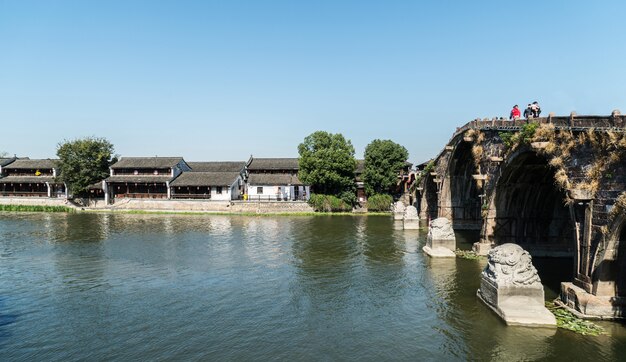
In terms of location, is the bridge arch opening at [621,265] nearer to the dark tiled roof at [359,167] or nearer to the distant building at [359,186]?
the distant building at [359,186]

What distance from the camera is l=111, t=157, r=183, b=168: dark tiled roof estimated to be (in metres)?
76.6

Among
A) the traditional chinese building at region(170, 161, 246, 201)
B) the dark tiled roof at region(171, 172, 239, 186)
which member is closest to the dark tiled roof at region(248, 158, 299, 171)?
the traditional chinese building at region(170, 161, 246, 201)

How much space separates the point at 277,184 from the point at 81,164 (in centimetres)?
3866

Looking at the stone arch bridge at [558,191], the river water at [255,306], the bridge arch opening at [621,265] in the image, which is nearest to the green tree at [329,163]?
the stone arch bridge at [558,191]

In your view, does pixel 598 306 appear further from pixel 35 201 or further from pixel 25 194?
pixel 25 194

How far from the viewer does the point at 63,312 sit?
1941 cm

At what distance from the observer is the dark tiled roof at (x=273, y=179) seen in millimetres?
72912

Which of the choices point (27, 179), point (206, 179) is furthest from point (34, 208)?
point (206, 179)

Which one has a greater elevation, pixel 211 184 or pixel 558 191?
pixel 211 184

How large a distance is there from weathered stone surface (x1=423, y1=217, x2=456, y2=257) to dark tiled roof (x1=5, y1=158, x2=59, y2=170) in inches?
3121

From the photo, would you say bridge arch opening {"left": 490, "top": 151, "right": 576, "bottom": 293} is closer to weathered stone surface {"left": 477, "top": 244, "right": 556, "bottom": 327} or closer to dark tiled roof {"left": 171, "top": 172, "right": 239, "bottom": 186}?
weathered stone surface {"left": 477, "top": 244, "right": 556, "bottom": 327}

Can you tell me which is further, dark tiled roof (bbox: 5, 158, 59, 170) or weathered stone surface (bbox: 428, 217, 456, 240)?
dark tiled roof (bbox: 5, 158, 59, 170)

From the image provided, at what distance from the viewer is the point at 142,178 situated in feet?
249

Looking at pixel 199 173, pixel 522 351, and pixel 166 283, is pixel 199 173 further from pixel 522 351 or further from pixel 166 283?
pixel 522 351
